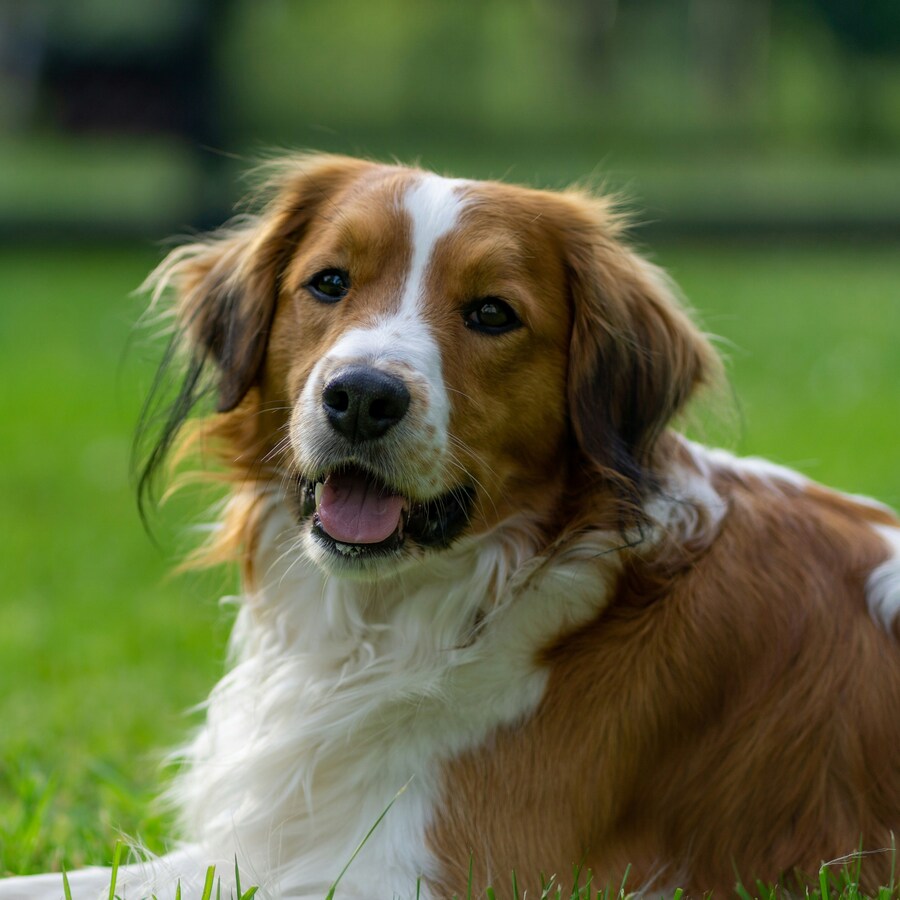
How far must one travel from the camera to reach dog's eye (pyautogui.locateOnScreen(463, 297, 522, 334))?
3355 mm

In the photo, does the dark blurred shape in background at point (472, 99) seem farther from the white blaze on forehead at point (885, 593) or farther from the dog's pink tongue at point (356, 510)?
the white blaze on forehead at point (885, 593)

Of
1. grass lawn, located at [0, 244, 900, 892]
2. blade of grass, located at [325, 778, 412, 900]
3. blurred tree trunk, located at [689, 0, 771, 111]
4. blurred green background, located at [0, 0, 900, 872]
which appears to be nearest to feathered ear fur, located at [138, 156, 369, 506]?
grass lawn, located at [0, 244, 900, 892]

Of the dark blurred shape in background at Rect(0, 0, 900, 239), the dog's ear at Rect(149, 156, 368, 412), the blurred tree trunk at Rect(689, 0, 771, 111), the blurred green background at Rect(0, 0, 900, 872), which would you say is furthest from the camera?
the blurred tree trunk at Rect(689, 0, 771, 111)

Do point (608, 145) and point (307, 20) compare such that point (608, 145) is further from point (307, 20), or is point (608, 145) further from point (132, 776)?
point (132, 776)

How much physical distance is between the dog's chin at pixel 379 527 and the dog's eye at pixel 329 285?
48 centimetres

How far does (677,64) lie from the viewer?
829 inches

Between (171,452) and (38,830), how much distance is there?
1109mm

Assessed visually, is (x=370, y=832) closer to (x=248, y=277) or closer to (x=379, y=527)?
(x=379, y=527)

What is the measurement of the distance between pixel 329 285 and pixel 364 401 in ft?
1.70

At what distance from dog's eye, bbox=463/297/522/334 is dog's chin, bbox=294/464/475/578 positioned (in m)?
0.40

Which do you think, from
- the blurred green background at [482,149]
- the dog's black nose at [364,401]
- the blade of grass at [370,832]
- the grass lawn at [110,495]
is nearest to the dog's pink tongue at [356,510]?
the dog's black nose at [364,401]

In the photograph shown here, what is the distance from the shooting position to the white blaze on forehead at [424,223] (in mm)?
3324

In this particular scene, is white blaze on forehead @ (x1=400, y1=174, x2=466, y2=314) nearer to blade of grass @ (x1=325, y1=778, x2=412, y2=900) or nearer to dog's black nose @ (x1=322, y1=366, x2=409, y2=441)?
dog's black nose @ (x1=322, y1=366, x2=409, y2=441)

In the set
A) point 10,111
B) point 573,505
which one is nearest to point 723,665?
point 573,505
